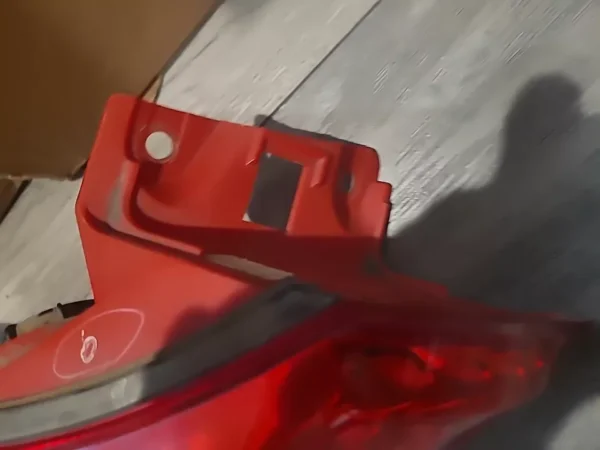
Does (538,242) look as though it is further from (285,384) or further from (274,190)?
(285,384)

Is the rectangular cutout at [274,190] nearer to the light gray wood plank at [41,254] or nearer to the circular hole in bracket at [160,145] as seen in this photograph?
the circular hole in bracket at [160,145]

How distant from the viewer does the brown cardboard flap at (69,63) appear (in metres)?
0.68

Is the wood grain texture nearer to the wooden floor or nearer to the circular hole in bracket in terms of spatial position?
the wooden floor

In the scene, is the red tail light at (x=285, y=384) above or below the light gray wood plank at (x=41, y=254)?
below

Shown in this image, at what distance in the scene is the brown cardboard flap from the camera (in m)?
0.68

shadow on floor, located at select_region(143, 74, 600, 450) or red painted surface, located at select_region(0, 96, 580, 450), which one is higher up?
red painted surface, located at select_region(0, 96, 580, 450)

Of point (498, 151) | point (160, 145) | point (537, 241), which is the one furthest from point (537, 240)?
point (160, 145)

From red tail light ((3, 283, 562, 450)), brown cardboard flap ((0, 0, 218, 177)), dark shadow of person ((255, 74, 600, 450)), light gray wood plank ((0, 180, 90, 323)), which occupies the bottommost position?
dark shadow of person ((255, 74, 600, 450))

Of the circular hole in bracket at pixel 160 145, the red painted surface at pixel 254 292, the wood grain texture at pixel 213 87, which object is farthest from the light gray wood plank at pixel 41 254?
the red painted surface at pixel 254 292

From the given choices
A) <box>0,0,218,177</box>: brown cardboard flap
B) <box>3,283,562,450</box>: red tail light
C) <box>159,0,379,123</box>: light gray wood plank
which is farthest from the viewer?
<box>159,0,379,123</box>: light gray wood plank

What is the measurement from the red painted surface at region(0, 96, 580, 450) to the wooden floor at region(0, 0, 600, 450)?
0.09 m

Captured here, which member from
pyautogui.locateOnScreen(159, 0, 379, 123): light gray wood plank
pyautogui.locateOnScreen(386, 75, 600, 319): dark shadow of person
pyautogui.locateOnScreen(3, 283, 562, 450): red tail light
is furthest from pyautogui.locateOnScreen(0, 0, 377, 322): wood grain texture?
pyautogui.locateOnScreen(3, 283, 562, 450): red tail light

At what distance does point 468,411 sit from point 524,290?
0.24m

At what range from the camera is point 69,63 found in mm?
748
